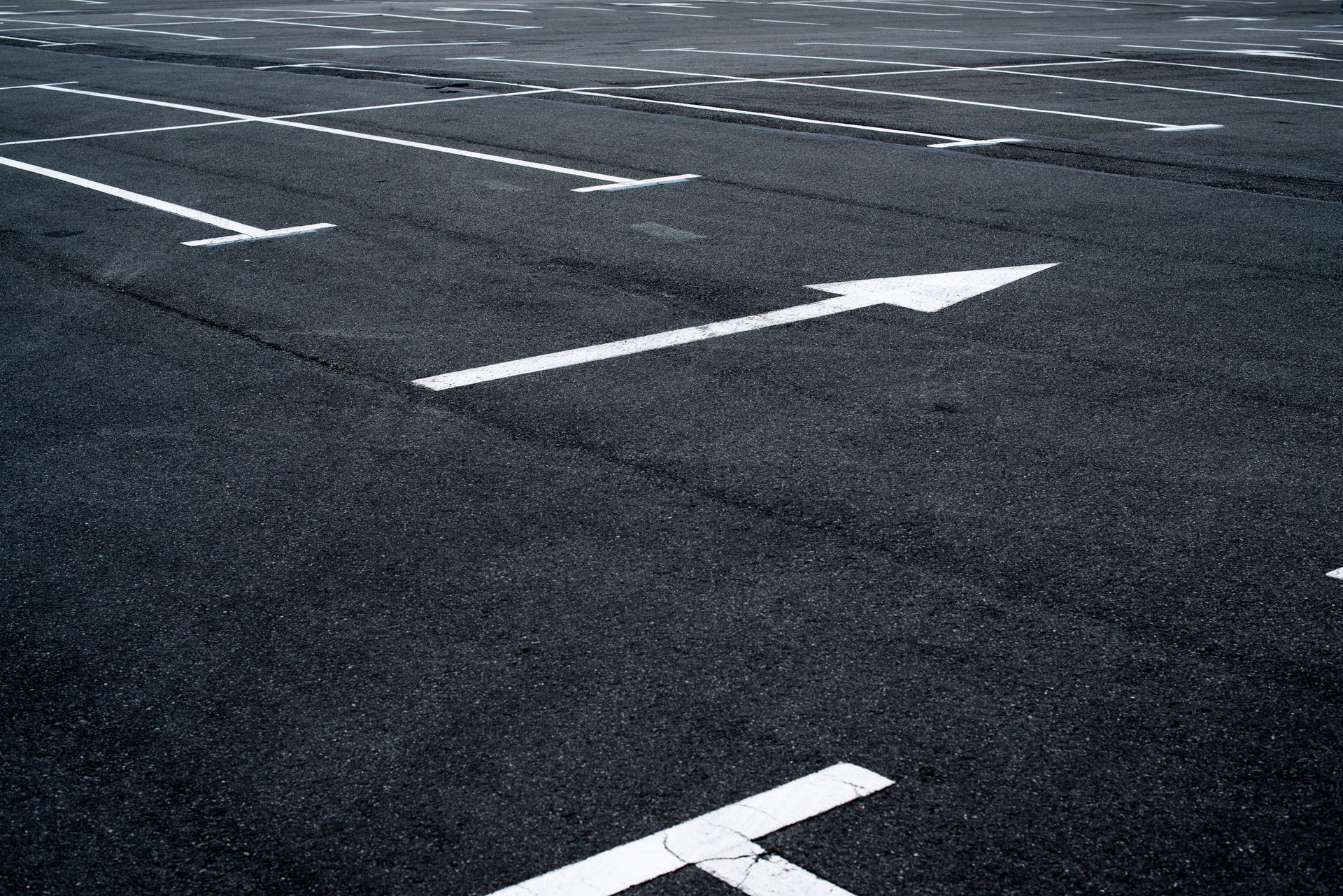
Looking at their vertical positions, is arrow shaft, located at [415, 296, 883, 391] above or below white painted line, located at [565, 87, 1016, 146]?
below

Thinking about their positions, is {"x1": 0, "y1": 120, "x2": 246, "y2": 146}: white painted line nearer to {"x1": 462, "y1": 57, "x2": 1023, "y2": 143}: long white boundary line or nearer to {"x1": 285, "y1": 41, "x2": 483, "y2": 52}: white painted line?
{"x1": 462, "y1": 57, "x2": 1023, "y2": 143}: long white boundary line

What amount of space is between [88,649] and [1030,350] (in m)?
4.60

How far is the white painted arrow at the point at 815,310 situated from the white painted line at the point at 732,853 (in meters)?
3.46

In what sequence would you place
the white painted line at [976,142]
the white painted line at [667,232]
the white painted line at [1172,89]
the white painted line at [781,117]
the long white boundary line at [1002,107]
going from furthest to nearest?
1. the white painted line at [1172,89]
2. the long white boundary line at [1002,107]
3. the white painted line at [781,117]
4. the white painted line at [976,142]
5. the white painted line at [667,232]

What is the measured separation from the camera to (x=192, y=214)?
998cm

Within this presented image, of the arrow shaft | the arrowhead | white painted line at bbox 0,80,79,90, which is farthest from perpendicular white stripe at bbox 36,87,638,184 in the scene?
the arrow shaft

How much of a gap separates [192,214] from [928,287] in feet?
17.9

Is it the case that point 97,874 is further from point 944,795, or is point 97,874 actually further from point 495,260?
point 495,260

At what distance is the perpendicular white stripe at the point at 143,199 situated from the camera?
9.60 meters

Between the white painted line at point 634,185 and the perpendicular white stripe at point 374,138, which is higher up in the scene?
the perpendicular white stripe at point 374,138

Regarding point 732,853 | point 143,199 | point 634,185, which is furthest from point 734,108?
point 732,853

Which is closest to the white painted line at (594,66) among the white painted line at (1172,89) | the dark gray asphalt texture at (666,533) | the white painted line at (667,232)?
the white painted line at (1172,89)

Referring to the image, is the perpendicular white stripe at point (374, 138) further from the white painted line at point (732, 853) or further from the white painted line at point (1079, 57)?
the white painted line at point (1079, 57)

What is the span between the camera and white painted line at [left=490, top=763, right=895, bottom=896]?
3043mm
